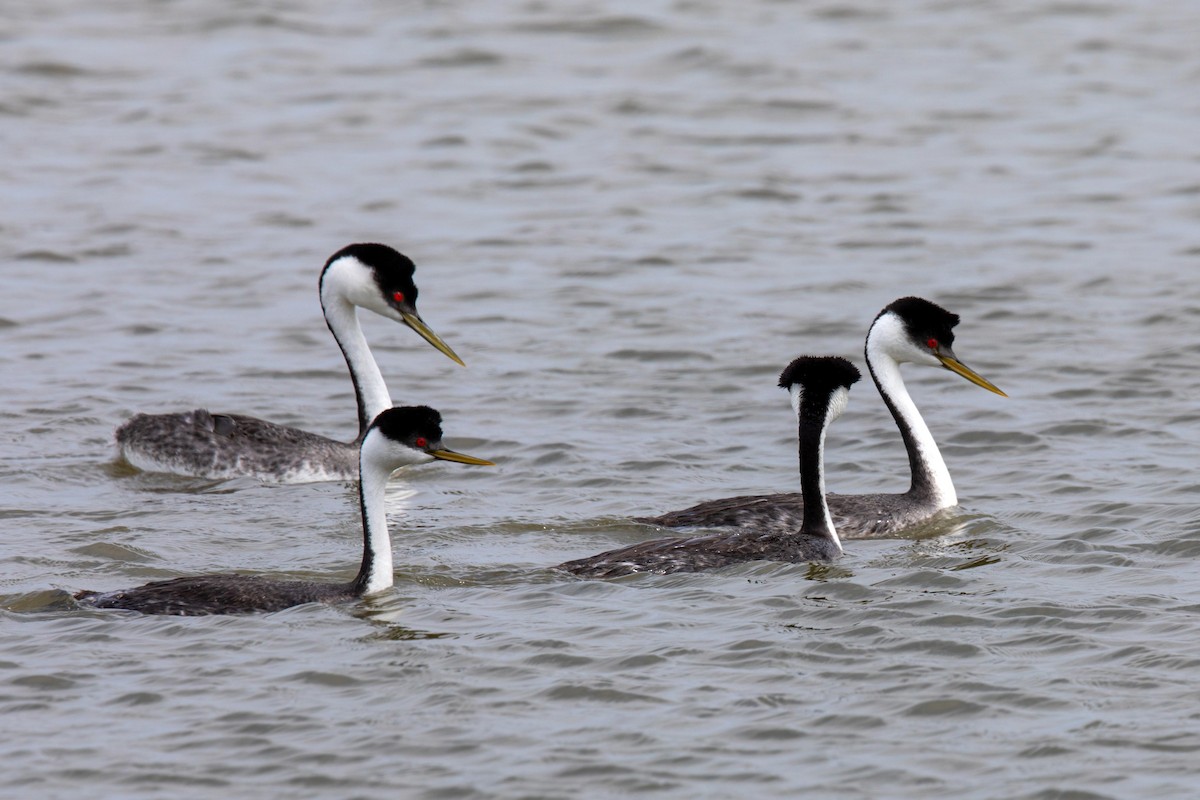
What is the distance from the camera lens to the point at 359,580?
9.36 metres

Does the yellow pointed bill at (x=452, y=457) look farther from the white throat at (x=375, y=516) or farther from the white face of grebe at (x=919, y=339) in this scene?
the white face of grebe at (x=919, y=339)

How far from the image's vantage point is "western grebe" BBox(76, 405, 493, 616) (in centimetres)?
910

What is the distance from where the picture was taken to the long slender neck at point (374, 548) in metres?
9.34

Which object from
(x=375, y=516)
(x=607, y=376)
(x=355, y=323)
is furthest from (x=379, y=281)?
(x=375, y=516)

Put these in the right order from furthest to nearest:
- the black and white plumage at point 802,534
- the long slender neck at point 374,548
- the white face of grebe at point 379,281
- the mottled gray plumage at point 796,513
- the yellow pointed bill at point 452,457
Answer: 1. the white face of grebe at point 379,281
2. the mottled gray plumage at point 796,513
3. the black and white plumage at point 802,534
4. the yellow pointed bill at point 452,457
5. the long slender neck at point 374,548

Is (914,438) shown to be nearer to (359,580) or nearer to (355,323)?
(359,580)

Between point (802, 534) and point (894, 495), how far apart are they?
1.32 m

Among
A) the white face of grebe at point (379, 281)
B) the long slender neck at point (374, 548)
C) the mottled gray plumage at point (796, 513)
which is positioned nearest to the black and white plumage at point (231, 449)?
the white face of grebe at point (379, 281)

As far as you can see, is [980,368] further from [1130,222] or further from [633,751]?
[633,751]

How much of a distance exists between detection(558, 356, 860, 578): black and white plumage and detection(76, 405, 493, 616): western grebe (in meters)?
0.99

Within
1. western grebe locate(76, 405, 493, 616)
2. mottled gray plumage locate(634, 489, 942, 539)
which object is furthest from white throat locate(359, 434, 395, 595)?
mottled gray plumage locate(634, 489, 942, 539)

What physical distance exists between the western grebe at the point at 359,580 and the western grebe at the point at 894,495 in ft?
5.98

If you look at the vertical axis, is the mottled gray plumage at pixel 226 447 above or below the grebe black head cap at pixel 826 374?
below

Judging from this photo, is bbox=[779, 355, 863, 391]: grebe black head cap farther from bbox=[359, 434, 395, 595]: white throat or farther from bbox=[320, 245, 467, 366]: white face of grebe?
bbox=[320, 245, 467, 366]: white face of grebe
